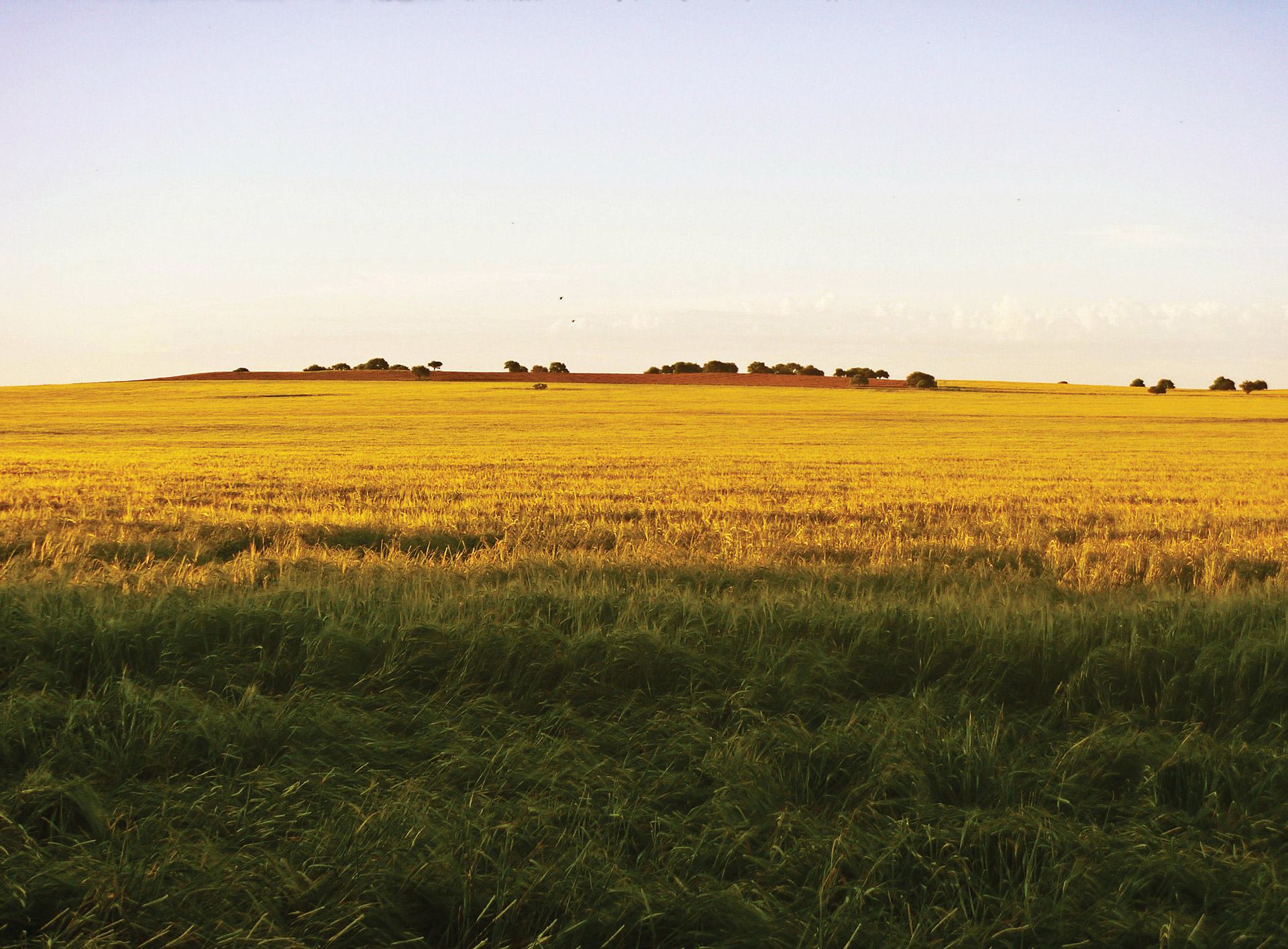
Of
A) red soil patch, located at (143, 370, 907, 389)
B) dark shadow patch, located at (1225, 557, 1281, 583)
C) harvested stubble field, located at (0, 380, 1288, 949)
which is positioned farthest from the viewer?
red soil patch, located at (143, 370, 907, 389)

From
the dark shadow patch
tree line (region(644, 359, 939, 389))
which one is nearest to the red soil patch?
tree line (region(644, 359, 939, 389))

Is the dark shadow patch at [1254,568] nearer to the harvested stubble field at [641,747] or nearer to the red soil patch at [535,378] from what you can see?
the harvested stubble field at [641,747]

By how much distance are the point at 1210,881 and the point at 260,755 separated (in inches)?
160

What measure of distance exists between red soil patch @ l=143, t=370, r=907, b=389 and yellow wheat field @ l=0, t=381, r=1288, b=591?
158 feet

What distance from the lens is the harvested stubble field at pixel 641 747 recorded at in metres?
2.94

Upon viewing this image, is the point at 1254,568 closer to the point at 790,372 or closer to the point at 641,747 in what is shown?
the point at 641,747

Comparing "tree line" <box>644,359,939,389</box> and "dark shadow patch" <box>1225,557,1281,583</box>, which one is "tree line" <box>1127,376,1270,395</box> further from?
"dark shadow patch" <box>1225,557,1281,583</box>

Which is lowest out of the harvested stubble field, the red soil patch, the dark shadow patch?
the dark shadow patch

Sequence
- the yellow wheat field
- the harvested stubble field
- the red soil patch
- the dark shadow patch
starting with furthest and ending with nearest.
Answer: the red soil patch
the yellow wheat field
the dark shadow patch
the harvested stubble field

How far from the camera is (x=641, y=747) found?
4180mm

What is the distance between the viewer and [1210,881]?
314cm

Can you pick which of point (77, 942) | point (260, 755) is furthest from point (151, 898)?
point (260, 755)

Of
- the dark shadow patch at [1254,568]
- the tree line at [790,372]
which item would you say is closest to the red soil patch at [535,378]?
the tree line at [790,372]

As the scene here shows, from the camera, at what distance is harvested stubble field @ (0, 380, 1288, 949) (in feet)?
9.65
